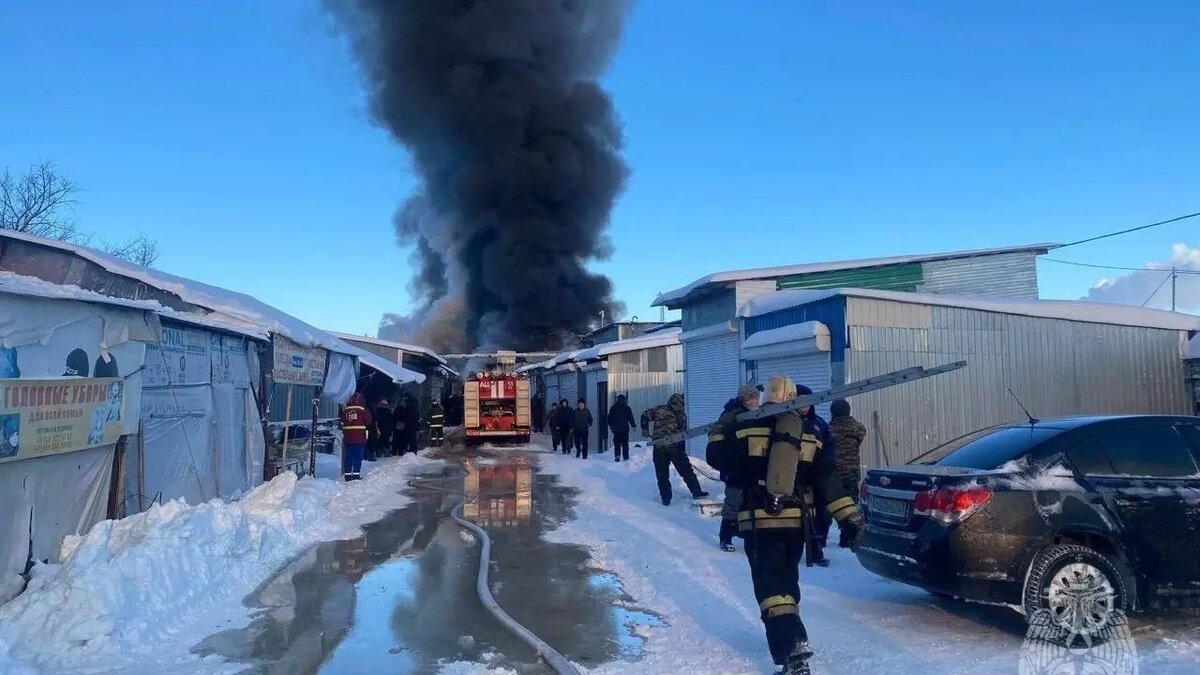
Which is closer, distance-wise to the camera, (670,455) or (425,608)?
(425,608)

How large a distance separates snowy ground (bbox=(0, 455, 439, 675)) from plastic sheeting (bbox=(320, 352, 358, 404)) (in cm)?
711

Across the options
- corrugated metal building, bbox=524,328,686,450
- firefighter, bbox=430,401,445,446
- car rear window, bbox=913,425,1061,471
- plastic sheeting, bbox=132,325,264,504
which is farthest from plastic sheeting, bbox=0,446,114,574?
firefighter, bbox=430,401,445,446

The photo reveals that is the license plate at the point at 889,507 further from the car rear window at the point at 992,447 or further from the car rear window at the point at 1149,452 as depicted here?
the car rear window at the point at 1149,452

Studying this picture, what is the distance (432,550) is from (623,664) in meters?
4.32

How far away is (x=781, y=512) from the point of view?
186 inches

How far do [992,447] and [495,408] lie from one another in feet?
76.6

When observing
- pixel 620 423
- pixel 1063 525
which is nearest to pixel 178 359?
pixel 1063 525

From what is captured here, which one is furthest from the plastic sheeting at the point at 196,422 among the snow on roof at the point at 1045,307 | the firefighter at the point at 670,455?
the snow on roof at the point at 1045,307

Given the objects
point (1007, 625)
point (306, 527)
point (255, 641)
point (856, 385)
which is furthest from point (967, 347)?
point (255, 641)

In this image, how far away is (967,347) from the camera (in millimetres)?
12734

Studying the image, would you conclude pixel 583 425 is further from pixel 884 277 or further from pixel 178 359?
pixel 178 359

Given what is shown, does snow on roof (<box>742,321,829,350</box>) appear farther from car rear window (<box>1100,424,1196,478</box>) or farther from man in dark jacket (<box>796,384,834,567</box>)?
car rear window (<box>1100,424,1196,478</box>)

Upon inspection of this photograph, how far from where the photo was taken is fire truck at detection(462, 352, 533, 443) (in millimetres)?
28281

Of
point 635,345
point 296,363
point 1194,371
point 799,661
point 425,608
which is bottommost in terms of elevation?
point 425,608
